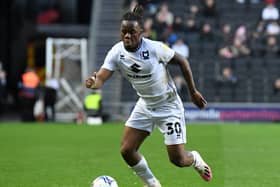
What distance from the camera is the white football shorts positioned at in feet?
31.9

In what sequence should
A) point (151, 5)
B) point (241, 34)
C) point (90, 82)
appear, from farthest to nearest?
point (151, 5) < point (241, 34) < point (90, 82)

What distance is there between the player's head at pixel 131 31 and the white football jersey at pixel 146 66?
132mm

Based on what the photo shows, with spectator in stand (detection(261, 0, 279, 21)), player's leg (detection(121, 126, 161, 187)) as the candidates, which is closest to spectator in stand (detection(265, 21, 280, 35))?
spectator in stand (detection(261, 0, 279, 21))

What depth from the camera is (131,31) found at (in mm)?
9266

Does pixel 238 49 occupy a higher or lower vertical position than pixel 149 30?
lower

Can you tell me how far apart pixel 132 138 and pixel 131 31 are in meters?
1.39

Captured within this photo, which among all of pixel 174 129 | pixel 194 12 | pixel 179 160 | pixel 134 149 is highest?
pixel 174 129

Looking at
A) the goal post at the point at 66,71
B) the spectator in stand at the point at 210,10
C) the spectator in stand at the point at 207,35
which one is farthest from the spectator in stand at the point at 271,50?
the goal post at the point at 66,71

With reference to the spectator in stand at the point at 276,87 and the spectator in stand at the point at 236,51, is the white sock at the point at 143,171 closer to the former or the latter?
the spectator in stand at the point at 276,87

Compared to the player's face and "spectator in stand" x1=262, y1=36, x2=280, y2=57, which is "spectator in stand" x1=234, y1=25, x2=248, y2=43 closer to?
"spectator in stand" x1=262, y1=36, x2=280, y2=57

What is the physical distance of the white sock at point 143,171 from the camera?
9820mm

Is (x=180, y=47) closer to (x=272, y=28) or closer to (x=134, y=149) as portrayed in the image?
(x=272, y=28)

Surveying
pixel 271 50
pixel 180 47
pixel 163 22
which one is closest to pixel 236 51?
pixel 271 50

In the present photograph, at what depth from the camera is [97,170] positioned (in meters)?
12.9
